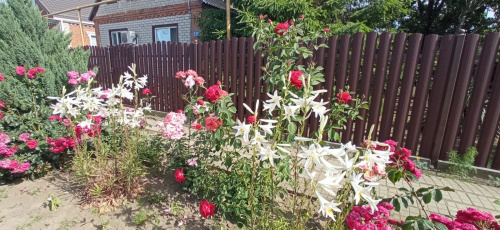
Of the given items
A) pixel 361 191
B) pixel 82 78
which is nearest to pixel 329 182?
pixel 361 191

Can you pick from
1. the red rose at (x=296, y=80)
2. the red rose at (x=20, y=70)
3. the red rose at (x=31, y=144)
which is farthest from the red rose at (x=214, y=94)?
the red rose at (x=20, y=70)

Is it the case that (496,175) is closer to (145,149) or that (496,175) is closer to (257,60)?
(257,60)

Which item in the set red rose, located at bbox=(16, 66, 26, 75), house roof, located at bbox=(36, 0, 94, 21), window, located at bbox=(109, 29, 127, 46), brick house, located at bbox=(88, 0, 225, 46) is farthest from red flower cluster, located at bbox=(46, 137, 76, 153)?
house roof, located at bbox=(36, 0, 94, 21)

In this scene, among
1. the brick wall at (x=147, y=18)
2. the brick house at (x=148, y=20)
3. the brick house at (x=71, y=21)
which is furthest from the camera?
the brick house at (x=71, y=21)

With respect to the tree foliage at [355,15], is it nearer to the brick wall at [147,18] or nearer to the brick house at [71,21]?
the brick wall at [147,18]

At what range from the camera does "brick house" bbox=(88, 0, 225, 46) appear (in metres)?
8.45

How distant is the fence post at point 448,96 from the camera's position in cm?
270

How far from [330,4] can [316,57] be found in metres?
3.58

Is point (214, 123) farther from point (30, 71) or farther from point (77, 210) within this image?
point (30, 71)

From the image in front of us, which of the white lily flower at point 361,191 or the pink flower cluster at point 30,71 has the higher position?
the pink flower cluster at point 30,71

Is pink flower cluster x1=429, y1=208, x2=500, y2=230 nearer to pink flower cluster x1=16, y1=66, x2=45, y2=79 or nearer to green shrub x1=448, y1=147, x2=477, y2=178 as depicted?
green shrub x1=448, y1=147, x2=477, y2=178

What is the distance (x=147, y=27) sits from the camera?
963cm

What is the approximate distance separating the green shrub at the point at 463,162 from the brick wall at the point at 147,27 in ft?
26.6

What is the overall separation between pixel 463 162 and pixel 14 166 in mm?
4903
